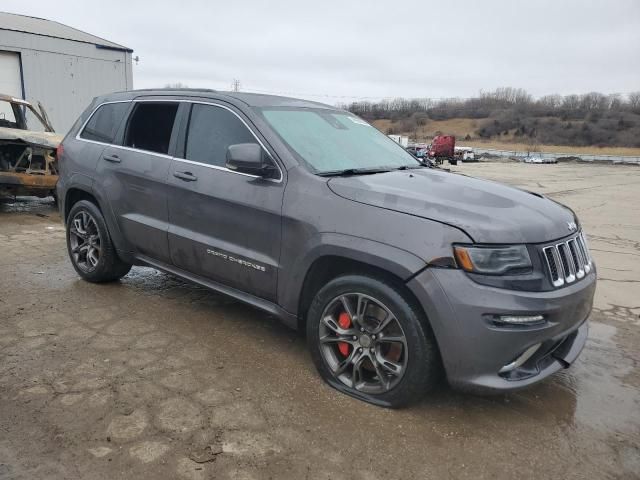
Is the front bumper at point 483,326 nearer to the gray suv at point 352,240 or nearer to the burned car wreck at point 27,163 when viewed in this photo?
the gray suv at point 352,240

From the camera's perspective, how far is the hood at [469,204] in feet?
8.70

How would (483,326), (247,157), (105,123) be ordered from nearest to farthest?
(483,326), (247,157), (105,123)

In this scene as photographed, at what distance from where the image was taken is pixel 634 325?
14.8 feet

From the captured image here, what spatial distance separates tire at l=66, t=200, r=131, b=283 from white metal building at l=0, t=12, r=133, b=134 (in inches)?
529

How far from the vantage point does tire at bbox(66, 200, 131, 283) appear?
4.66m

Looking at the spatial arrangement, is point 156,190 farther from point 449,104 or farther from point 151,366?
point 449,104

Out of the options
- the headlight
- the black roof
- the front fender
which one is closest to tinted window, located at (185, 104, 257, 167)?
the black roof

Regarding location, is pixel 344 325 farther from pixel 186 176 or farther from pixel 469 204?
pixel 186 176

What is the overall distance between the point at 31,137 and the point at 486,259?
8.45m

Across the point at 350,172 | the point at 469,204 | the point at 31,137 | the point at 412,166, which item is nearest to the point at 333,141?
the point at 350,172

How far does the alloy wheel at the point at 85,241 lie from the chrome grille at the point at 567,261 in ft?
12.4

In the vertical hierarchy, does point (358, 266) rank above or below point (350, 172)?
below

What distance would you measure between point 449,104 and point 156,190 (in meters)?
153

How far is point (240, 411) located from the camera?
2.89 metres
